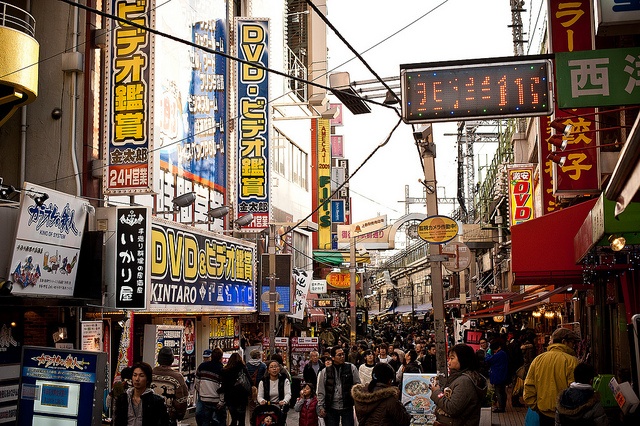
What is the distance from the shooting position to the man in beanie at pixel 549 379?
35.1 feet

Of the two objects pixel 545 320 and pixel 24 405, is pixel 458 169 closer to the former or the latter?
pixel 545 320

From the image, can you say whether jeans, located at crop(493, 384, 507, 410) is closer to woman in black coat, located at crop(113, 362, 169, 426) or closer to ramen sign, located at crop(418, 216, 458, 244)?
ramen sign, located at crop(418, 216, 458, 244)

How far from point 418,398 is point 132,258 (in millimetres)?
6983

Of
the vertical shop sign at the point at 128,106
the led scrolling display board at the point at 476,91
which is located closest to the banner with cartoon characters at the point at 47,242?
the vertical shop sign at the point at 128,106

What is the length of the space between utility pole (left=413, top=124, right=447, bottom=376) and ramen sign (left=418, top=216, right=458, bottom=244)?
0.30 meters

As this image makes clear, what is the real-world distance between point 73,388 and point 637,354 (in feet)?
21.8

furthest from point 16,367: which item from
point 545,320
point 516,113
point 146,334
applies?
point 545,320

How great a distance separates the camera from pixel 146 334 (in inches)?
784

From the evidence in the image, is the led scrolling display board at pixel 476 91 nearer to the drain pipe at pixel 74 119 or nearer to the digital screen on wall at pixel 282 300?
the drain pipe at pixel 74 119

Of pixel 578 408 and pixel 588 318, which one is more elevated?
pixel 588 318

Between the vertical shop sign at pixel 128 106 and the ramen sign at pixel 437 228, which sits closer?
the ramen sign at pixel 437 228

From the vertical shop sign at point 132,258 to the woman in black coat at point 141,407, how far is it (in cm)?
841

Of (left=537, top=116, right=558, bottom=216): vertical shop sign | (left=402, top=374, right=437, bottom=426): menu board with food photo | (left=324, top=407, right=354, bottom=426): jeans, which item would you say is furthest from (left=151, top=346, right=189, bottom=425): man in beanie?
(left=537, top=116, right=558, bottom=216): vertical shop sign

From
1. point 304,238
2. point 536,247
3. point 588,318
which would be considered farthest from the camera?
point 304,238
